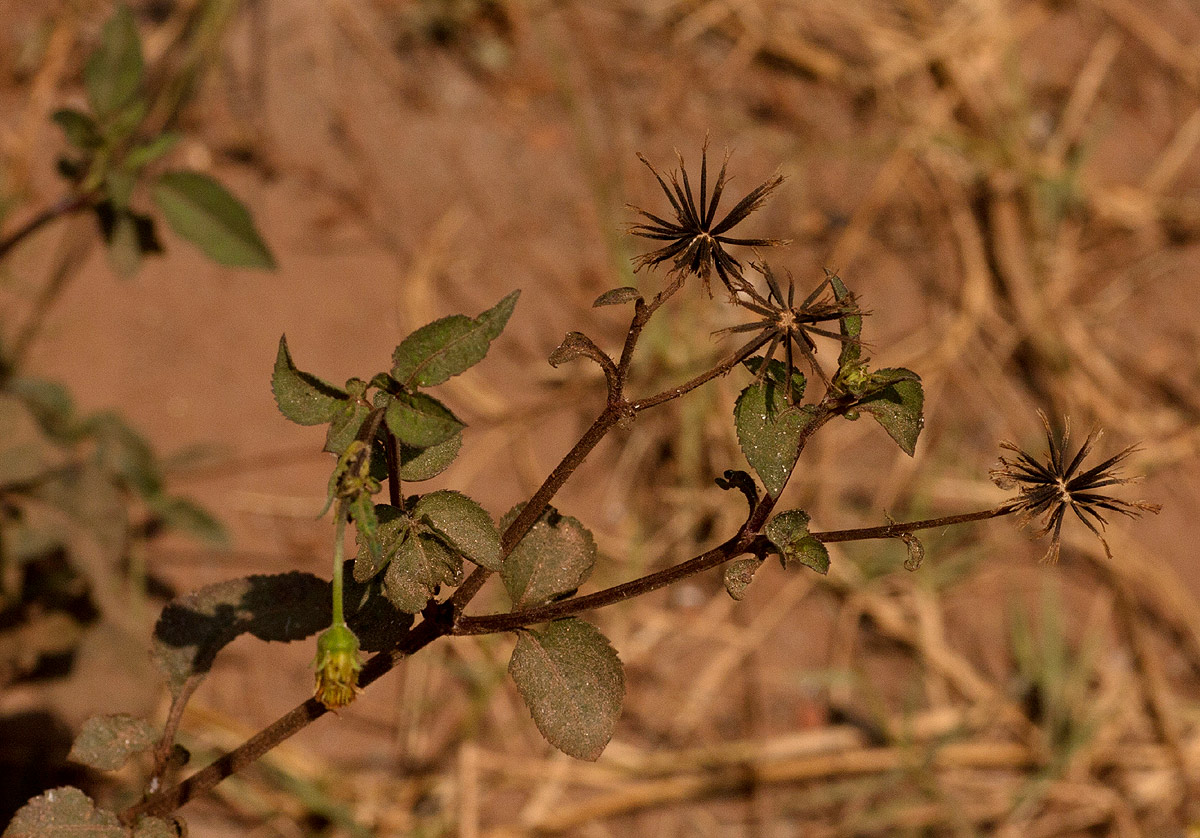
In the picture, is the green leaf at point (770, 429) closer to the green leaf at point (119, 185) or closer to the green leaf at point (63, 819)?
the green leaf at point (63, 819)

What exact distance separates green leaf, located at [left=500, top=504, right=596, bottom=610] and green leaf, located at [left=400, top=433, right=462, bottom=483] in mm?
171

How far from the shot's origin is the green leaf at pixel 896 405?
3.44 ft

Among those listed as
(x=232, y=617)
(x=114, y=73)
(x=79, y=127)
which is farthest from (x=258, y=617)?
(x=114, y=73)

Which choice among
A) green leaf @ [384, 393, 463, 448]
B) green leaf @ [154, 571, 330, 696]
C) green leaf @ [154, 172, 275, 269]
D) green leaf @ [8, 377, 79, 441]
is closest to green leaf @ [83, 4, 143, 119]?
green leaf @ [154, 172, 275, 269]

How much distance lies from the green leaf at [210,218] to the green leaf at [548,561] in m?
1.02

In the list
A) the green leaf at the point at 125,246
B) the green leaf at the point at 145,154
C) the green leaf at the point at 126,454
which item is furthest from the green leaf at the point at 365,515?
the green leaf at the point at 126,454

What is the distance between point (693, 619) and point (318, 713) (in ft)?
5.68

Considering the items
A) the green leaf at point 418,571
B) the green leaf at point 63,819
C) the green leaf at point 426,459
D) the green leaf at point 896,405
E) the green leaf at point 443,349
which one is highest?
the green leaf at point 896,405

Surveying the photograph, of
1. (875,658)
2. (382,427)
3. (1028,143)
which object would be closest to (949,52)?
(1028,143)

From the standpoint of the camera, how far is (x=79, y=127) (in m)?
1.85

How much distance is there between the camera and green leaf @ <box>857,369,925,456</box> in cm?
105

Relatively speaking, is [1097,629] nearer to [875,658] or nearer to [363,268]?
[875,658]

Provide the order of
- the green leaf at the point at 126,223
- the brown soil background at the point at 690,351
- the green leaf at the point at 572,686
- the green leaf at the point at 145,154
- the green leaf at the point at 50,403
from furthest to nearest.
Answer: the brown soil background at the point at 690,351 < the green leaf at the point at 50,403 < the green leaf at the point at 126,223 < the green leaf at the point at 145,154 < the green leaf at the point at 572,686

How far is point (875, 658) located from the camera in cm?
282
